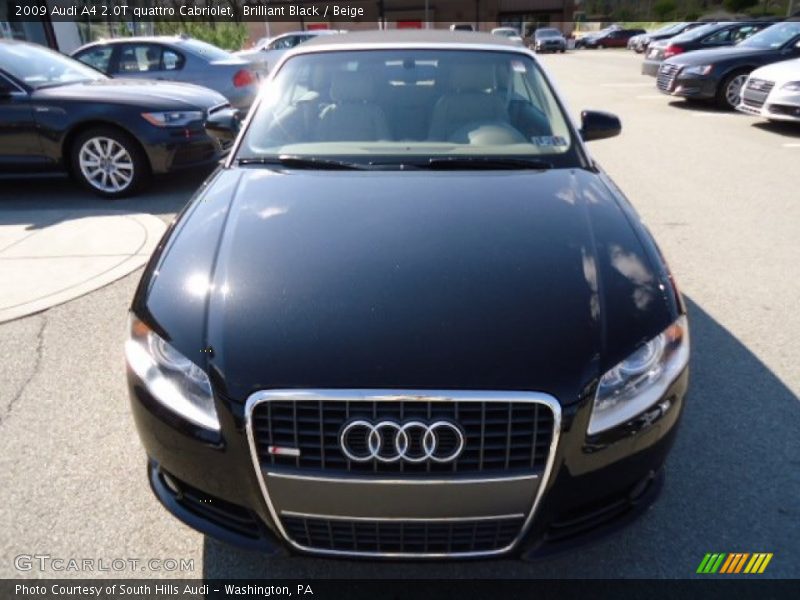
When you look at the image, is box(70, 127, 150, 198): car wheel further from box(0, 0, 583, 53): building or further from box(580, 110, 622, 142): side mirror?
box(0, 0, 583, 53): building

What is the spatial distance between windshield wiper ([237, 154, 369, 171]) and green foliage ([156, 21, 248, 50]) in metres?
25.1

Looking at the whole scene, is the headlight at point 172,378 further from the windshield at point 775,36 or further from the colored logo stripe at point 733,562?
the windshield at point 775,36

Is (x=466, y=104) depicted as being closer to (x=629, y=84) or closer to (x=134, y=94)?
(x=134, y=94)

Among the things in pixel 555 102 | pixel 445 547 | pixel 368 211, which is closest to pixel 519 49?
pixel 555 102

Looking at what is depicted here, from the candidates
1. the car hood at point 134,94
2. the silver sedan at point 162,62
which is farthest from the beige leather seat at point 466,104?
the silver sedan at point 162,62

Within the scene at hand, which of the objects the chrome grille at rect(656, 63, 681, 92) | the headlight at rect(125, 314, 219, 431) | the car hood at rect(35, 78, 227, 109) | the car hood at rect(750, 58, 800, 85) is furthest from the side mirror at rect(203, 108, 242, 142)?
the chrome grille at rect(656, 63, 681, 92)

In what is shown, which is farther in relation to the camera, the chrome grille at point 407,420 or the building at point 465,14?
the building at point 465,14

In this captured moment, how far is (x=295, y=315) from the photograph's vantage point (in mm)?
1830

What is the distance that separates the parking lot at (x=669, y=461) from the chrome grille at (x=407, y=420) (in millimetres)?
347

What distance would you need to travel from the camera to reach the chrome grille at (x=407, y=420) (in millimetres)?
1629

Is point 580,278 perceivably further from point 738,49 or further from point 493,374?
point 738,49

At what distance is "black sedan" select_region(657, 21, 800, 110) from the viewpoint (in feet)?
35.3

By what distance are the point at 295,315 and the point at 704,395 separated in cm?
214

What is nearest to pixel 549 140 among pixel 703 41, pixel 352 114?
pixel 352 114
